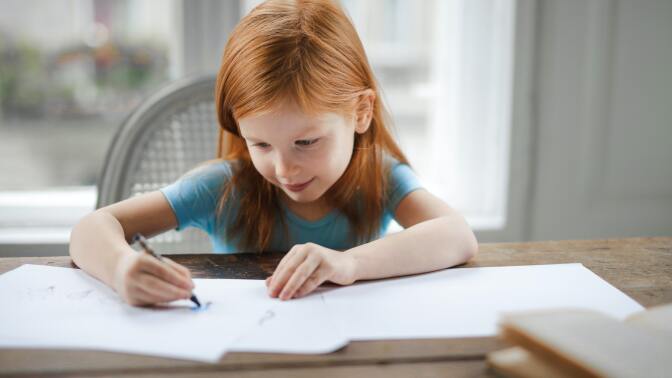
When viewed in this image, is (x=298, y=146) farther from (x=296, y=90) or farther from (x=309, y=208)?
(x=309, y=208)

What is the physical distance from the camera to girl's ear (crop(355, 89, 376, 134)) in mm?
938

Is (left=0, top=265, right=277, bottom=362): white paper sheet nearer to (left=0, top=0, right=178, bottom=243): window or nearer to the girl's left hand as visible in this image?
the girl's left hand

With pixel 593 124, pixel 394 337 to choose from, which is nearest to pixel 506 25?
pixel 593 124

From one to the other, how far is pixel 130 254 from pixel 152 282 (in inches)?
3.5

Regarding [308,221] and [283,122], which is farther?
[308,221]

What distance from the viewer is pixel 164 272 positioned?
0.64 metres

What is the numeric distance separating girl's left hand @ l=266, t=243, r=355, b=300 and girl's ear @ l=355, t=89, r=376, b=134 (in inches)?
11.6

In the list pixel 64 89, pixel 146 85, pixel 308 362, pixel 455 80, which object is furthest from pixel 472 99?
pixel 308 362

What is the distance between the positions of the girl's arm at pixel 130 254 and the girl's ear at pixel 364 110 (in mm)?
334

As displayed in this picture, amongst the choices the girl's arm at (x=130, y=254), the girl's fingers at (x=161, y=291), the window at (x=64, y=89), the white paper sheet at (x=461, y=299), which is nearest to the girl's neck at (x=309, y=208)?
the girl's arm at (x=130, y=254)

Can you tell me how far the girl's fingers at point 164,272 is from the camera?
633 millimetres

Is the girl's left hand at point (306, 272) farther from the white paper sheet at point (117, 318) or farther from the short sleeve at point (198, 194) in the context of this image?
the short sleeve at point (198, 194)

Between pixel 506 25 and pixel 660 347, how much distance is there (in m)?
1.41

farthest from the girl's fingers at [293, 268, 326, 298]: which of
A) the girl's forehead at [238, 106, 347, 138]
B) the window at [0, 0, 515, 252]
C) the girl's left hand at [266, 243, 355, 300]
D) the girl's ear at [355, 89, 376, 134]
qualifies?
the window at [0, 0, 515, 252]
